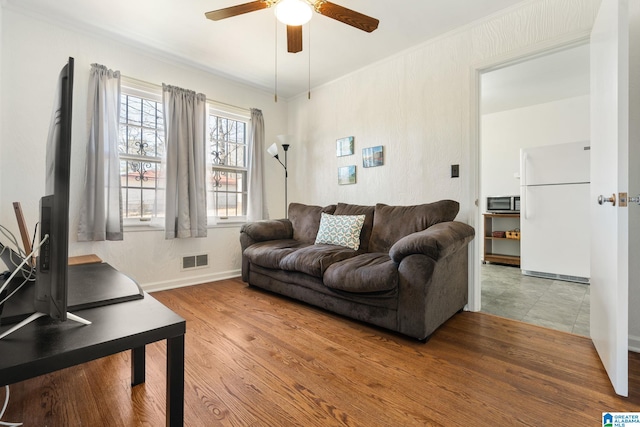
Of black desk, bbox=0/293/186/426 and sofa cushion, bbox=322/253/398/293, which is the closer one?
black desk, bbox=0/293/186/426

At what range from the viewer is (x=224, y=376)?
5.04 ft

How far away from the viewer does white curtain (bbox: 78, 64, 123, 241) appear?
105 inches

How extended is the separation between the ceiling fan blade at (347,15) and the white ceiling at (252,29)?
484mm

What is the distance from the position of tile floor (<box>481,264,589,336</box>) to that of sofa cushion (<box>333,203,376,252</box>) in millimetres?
1169

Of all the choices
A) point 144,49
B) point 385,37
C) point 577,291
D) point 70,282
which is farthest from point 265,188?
point 577,291

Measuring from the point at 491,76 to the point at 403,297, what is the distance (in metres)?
3.11

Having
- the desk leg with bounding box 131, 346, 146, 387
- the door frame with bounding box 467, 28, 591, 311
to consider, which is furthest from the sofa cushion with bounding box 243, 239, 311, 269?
the door frame with bounding box 467, 28, 591, 311

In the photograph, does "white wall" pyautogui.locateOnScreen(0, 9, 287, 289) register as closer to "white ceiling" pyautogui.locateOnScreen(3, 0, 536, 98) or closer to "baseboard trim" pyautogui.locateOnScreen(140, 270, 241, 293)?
"baseboard trim" pyautogui.locateOnScreen(140, 270, 241, 293)

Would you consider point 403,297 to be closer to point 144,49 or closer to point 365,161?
point 365,161

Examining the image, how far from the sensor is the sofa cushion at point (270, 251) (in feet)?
9.09

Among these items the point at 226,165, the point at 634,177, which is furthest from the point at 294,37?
the point at 634,177

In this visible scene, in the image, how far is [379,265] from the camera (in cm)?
207

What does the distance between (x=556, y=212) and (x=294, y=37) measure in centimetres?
377

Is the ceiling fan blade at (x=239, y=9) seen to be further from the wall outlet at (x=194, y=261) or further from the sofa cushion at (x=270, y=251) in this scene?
the wall outlet at (x=194, y=261)
